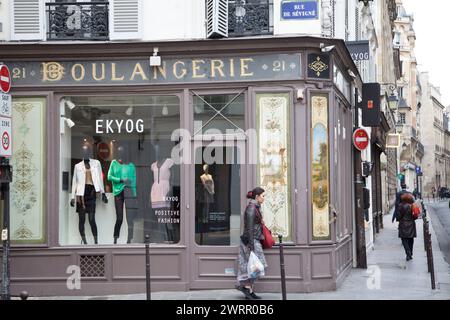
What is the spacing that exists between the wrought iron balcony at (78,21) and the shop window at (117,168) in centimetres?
116

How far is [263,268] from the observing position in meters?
11.9

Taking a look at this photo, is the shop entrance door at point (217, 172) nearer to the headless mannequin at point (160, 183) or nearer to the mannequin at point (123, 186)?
the headless mannequin at point (160, 183)

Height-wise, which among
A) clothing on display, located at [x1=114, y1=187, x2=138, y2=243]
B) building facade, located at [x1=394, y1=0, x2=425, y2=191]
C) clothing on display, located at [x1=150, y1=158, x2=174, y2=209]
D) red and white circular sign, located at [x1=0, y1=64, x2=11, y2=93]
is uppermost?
building facade, located at [x1=394, y1=0, x2=425, y2=191]

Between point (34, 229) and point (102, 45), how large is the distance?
3.55 m

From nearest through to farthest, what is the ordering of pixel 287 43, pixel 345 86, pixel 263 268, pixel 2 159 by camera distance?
pixel 2 159, pixel 263 268, pixel 287 43, pixel 345 86

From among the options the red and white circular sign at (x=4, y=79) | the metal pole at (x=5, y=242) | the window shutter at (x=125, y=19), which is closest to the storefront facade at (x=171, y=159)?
the window shutter at (x=125, y=19)

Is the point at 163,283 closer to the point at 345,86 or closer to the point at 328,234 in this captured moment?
the point at 328,234

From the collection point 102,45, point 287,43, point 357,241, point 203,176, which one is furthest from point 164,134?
point 357,241

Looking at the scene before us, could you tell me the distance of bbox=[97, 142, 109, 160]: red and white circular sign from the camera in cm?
1352

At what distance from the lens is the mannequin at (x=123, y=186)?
1351 centimetres

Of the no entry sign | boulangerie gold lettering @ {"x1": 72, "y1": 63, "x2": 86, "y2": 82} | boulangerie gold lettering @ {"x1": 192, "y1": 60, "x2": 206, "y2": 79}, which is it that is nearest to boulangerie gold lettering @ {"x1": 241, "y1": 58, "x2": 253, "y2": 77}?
boulangerie gold lettering @ {"x1": 192, "y1": 60, "x2": 206, "y2": 79}

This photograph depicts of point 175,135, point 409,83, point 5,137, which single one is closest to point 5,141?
point 5,137

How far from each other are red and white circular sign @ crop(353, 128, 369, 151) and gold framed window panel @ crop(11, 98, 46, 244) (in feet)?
24.2

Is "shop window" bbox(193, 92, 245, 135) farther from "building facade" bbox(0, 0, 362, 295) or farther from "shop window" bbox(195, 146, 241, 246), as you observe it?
"shop window" bbox(195, 146, 241, 246)
